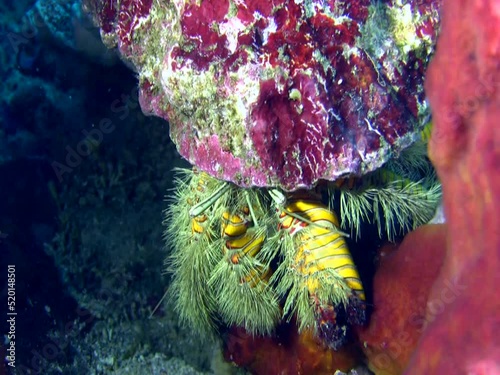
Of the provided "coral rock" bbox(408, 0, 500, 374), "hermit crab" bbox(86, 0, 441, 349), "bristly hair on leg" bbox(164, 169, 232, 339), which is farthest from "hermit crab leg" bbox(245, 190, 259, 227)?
"coral rock" bbox(408, 0, 500, 374)

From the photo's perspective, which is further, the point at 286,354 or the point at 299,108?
the point at 286,354

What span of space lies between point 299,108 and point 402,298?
1.59 metres

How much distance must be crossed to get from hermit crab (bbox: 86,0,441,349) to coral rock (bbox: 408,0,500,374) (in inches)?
23.6

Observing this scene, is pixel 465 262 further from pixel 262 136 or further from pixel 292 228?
pixel 292 228

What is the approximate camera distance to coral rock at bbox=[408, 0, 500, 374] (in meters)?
1.23

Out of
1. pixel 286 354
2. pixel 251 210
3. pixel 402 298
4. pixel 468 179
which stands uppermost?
pixel 468 179

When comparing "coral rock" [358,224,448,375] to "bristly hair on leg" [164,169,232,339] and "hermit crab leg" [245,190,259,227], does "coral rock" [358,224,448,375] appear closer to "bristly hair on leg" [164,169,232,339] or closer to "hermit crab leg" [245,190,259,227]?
"hermit crab leg" [245,190,259,227]

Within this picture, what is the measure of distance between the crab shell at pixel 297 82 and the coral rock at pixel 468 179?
0.57 meters

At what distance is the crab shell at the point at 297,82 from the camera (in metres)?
2.05

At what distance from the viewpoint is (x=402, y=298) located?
2766 millimetres

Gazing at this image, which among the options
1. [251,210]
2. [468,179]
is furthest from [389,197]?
[468,179]

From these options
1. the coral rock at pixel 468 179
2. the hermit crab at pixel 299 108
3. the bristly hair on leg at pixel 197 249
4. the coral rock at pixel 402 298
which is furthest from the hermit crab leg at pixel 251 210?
the coral rock at pixel 468 179

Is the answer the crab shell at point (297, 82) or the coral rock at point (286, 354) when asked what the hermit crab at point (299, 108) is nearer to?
the crab shell at point (297, 82)

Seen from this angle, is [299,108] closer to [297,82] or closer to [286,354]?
[297,82]
